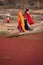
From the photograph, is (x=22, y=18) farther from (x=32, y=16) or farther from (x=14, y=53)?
(x=14, y=53)

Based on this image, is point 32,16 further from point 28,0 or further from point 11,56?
point 11,56

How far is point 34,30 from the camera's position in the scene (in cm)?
459

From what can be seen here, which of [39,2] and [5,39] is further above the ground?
[39,2]

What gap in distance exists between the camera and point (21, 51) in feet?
14.8

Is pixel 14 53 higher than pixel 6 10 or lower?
lower

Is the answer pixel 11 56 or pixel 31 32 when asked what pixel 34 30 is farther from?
pixel 11 56

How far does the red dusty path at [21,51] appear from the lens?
443 cm

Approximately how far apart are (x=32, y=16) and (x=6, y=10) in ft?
1.11

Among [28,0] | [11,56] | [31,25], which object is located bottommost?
[11,56]

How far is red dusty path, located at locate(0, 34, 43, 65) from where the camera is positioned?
4434 millimetres

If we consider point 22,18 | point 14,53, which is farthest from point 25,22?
point 14,53

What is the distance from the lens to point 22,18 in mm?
4625

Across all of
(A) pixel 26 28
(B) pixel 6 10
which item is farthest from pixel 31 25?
(B) pixel 6 10

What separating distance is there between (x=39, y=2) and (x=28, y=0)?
0.47 feet
